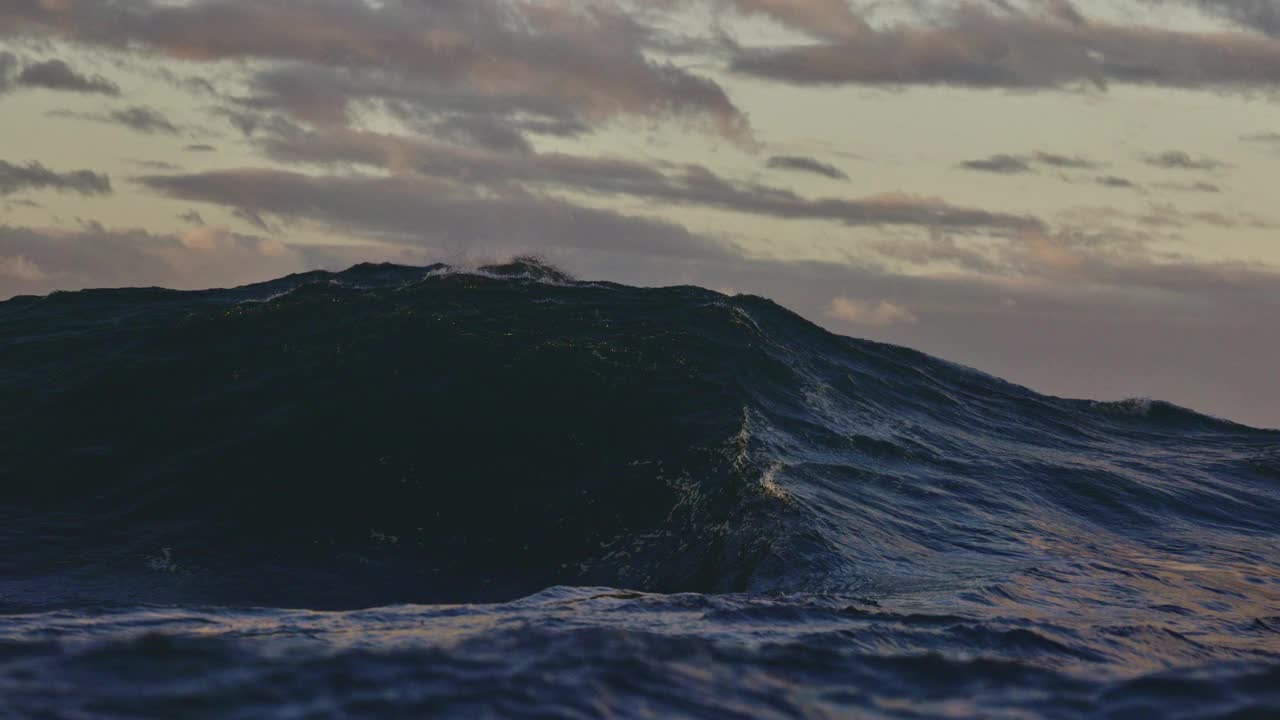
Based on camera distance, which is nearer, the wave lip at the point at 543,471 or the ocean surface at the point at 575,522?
the ocean surface at the point at 575,522

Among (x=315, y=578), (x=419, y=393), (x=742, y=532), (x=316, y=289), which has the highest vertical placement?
(x=316, y=289)

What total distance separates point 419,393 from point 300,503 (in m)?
3.42

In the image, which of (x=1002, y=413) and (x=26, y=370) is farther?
(x=1002, y=413)

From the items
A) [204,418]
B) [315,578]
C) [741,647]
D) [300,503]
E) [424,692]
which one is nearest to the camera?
[424,692]

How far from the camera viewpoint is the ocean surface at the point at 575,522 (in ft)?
23.5

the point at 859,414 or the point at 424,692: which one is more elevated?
the point at 859,414

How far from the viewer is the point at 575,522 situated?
567 inches

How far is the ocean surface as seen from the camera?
23.5ft

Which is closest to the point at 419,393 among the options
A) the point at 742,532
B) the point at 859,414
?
the point at 742,532

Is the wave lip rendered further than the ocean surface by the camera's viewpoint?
Yes

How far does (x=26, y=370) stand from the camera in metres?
20.5

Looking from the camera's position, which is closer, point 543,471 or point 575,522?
point 575,522

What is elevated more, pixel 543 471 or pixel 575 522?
pixel 543 471

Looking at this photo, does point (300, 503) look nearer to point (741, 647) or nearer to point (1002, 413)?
point (741, 647)
